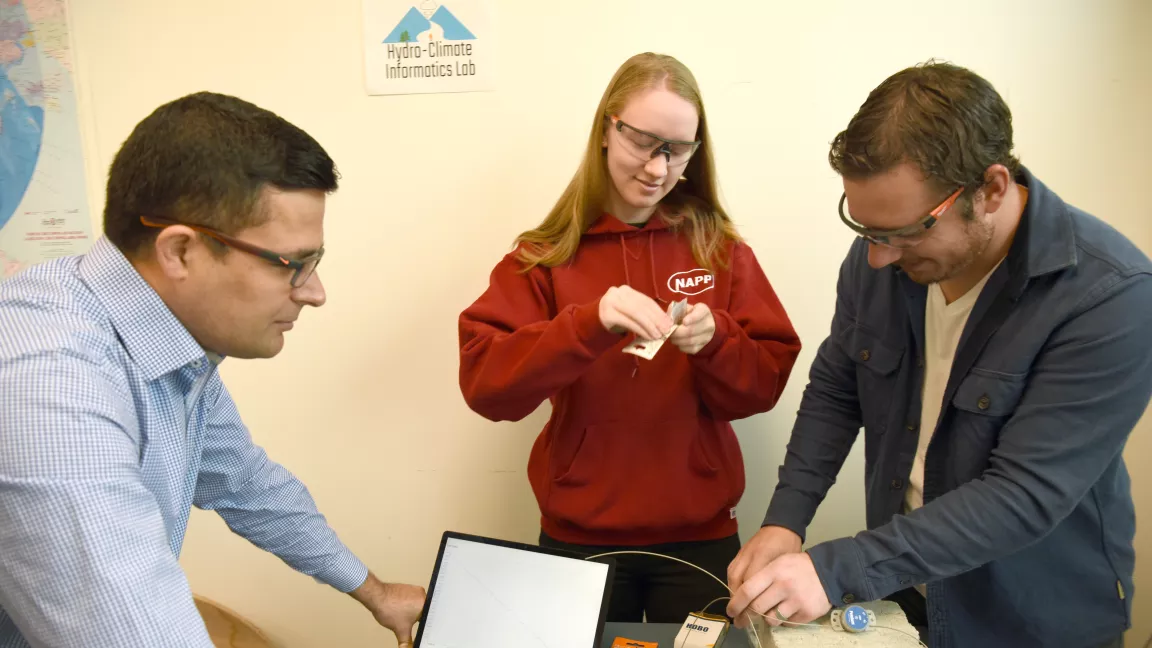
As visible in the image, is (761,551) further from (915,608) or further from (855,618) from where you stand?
(915,608)

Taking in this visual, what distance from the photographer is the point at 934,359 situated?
4.57ft

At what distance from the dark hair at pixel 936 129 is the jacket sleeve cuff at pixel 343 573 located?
1161 mm

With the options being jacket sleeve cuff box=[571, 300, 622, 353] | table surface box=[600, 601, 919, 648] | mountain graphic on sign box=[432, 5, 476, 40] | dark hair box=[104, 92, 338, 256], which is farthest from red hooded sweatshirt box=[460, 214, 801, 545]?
mountain graphic on sign box=[432, 5, 476, 40]

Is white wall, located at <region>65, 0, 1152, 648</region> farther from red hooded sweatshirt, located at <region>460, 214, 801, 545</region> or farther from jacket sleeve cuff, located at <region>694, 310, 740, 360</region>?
jacket sleeve cuff, located at <region>694, 310, 740, 360</region>

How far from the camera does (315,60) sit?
2.10 meters

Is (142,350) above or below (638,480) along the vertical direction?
above

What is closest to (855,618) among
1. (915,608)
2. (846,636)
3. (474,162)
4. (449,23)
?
(846,636)

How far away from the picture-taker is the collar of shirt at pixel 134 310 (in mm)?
964

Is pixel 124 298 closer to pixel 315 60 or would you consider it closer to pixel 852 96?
pixel 315 60

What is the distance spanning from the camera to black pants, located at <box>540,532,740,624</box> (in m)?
1.57

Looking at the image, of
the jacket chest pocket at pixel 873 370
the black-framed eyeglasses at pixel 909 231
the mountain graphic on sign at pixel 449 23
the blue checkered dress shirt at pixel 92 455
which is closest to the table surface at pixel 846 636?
the jacket chest pocket at pixel 873 370

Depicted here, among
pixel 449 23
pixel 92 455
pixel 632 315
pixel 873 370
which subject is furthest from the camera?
pixel 449 23

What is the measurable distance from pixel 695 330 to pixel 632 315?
5.6 inches

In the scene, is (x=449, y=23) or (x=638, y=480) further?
(x=449, y=23)
